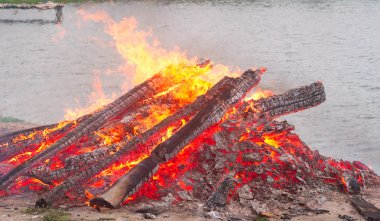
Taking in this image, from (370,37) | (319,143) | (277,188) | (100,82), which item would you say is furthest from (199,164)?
(370,37)

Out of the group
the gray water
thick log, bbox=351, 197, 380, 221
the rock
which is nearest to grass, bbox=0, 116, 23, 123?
the gray water

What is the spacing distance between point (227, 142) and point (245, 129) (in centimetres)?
54

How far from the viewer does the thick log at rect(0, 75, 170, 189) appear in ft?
29.9

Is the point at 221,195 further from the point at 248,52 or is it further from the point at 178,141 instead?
the point at 248,52

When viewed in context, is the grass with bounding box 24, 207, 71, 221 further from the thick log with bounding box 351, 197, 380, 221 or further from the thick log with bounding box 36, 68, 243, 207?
the thick log with bounding box 351, 197, 380, 221

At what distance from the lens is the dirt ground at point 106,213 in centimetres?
760

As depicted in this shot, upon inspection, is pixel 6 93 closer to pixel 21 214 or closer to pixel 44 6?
pixel 21 214

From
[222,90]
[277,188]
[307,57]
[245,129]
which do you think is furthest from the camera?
[307,57]

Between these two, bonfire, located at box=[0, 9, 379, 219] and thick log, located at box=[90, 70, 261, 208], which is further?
bonfire, located at box=[0, 9, 379, 219]

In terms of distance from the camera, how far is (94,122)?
1023 cm

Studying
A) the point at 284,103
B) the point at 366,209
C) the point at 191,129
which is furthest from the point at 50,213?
the point at 284,103

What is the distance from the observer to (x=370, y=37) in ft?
105

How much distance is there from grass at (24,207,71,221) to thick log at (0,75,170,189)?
52.0 inches

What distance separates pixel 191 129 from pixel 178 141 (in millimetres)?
423
